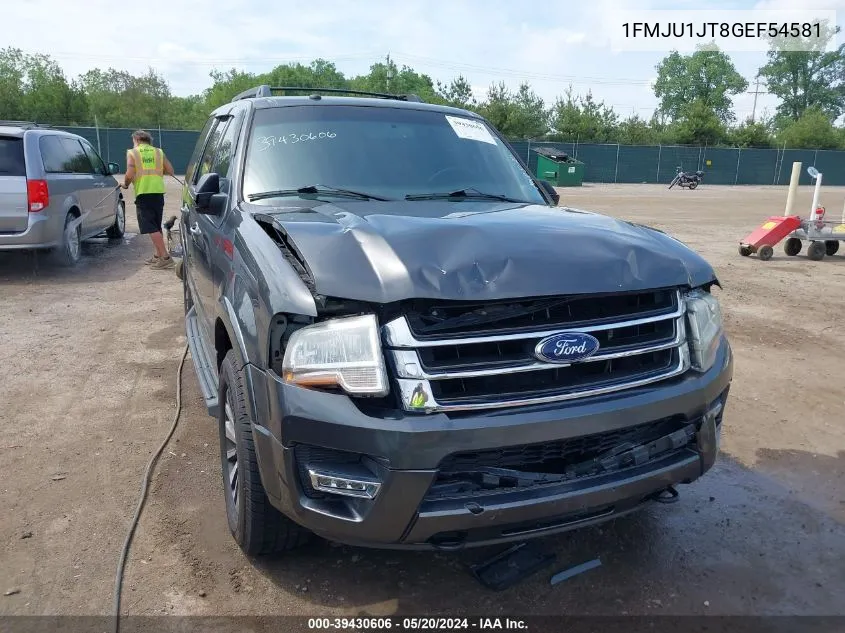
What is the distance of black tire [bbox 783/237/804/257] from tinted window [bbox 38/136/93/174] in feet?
37.8

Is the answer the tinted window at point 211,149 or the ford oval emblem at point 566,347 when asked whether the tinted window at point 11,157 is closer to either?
the tinted window at point 211,149

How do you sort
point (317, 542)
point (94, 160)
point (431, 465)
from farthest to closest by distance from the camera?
point (94, 160), point (317, 542), point (431, 465)

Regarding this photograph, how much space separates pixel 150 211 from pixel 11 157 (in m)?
1.76

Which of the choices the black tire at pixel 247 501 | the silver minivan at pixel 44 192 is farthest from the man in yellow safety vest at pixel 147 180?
the black tire at pixel 247 501

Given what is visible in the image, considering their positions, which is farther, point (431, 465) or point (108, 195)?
point (108, 195)

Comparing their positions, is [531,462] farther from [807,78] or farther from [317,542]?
[807,78]

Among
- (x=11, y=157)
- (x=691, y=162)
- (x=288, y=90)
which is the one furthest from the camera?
(x=691, y=162)

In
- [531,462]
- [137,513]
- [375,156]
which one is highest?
[375,156]

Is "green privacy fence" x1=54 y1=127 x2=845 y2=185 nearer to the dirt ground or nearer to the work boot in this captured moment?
the work boot

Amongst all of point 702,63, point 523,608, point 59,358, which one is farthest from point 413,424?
point 702,63

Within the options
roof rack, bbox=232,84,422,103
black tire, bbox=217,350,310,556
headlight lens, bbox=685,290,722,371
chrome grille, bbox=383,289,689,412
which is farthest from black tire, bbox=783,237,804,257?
black tire, bbox=217,350,310,556

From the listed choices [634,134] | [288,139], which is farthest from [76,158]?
[634,134]

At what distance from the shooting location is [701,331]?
264cm

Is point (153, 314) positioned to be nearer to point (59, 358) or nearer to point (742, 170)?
point (59, 358)
